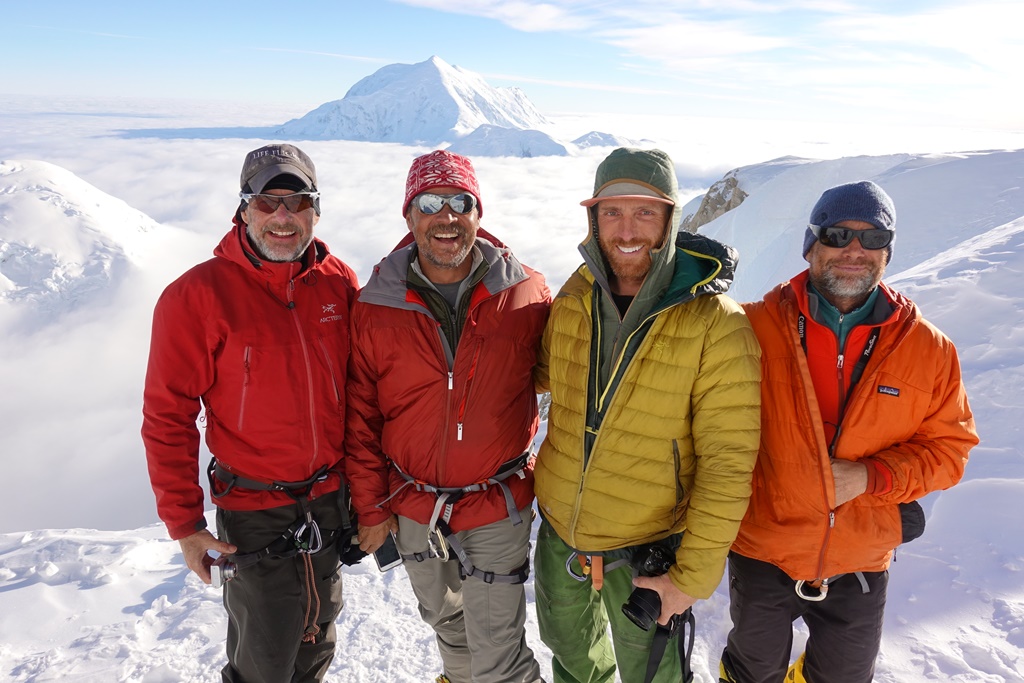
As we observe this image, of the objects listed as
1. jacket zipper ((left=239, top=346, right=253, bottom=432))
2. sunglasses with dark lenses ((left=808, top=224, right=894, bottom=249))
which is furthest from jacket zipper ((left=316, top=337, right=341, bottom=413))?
sunglasses with dark lenses ((left=808, top=224, right=894, bottom=249))

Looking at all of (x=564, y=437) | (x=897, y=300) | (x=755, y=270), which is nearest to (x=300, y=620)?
(x=564, y=437)

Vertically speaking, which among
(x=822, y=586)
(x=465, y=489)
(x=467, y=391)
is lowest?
(x=822, y=586)

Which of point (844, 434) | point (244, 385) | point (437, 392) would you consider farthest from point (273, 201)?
point (844, 434)

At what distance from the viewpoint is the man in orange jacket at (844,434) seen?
123 inches

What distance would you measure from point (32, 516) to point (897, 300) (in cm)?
18775

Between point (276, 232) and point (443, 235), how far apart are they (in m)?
1.09

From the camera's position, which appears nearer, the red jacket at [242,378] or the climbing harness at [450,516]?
the red jacket at [242,378]

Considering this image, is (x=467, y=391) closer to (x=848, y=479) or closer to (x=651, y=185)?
(x=651, y=185)

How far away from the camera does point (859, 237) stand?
3.22 metres

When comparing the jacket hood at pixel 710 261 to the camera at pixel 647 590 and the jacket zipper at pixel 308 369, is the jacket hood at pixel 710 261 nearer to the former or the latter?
the camera at pixel 647 590

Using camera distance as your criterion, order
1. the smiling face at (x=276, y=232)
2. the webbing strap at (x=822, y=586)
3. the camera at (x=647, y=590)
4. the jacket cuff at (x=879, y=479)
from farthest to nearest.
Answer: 1. the smiling face at (x=276, y=232)
2. the webbing strap at (x=822, y=586)
3. the camera at (x=647, y=590)
4. the jacket cuff at (x=879, y=479)

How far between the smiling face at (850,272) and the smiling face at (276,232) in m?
3.24

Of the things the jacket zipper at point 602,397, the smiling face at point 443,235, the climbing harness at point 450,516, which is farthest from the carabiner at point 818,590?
the smiling face at point 443,235

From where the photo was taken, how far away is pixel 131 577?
22.2ft
